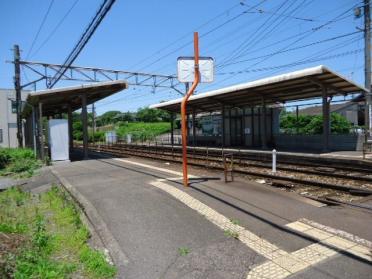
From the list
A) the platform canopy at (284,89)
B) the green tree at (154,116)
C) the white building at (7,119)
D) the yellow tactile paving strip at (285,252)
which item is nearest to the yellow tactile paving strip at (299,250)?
the yellow tactile paving strip at (285,252)

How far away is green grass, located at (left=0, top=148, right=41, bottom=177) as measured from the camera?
1834 centimetres

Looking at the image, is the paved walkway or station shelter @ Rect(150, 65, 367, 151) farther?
station shelter @ Rect(150, 65, 367, 151)

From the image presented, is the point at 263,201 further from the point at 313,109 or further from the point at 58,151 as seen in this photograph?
the point at 313,109

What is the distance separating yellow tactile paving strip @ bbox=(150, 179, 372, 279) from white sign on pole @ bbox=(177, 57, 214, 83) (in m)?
3.64

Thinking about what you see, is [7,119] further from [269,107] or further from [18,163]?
[269,107]

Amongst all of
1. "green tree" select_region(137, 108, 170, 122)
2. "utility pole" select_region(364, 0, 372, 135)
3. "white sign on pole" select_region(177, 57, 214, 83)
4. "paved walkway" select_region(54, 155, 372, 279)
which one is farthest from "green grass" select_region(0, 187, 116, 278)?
"green tree" select_region(137, 108, 170, 122)

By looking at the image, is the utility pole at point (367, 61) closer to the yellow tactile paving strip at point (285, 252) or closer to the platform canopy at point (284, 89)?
the platform canopy at point (284, 89)

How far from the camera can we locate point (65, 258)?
5020 millimetres

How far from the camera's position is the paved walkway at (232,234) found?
172 inches

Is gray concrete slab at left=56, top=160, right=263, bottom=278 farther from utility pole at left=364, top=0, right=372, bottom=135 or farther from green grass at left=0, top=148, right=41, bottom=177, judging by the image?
utility pole at left=364, top=0, right=372, bottom=135

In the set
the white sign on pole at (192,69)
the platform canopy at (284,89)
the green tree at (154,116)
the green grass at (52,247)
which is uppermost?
the green tree at (154,116)

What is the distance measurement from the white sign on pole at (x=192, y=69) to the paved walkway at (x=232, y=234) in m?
2.69

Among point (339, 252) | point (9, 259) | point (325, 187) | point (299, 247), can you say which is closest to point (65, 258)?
point (9, 259)

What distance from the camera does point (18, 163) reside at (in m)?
19.8
